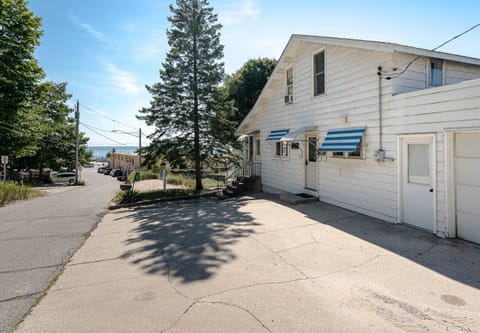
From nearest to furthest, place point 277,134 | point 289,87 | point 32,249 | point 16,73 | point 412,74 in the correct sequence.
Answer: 1. point 32,249
2. point 412,74
3. point 289,87
4. point 277,134
5. point 16,73

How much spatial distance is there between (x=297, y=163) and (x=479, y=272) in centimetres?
701

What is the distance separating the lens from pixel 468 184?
5039mm

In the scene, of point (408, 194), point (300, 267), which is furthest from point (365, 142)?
point (300, 267)

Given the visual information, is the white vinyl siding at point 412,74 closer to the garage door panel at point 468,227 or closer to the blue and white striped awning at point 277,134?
the garage door panel at point 468,227

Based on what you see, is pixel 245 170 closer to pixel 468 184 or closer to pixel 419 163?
pixel 419 163

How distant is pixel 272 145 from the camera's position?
1255cm

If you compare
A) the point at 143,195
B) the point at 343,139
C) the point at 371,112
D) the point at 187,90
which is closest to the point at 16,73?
the point at 187,90

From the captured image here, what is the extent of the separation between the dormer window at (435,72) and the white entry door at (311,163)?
12.2ft

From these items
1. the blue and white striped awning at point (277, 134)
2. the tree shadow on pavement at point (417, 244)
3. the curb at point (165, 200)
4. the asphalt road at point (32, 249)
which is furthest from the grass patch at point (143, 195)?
the tree shadow on pavement at point (417, 244)

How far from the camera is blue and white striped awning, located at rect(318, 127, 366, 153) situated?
710 cm

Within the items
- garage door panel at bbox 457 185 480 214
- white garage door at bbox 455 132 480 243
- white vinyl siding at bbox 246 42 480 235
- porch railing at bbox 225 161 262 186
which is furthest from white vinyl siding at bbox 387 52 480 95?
porch railing at bbox 225 161 262 186

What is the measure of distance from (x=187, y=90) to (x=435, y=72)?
425 inches

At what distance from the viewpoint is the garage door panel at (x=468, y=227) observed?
4.95 m

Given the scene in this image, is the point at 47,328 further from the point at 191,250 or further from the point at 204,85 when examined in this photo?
the point at 204,85
